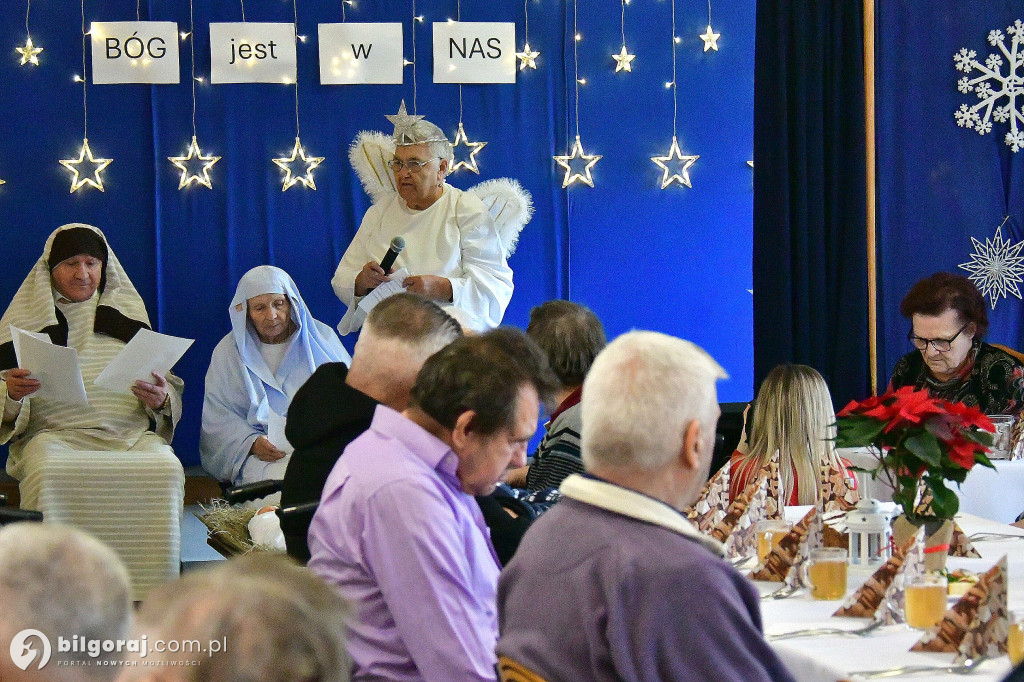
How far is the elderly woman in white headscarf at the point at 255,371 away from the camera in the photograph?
5246 millimetres

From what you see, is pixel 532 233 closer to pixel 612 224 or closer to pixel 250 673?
pixel 612 224

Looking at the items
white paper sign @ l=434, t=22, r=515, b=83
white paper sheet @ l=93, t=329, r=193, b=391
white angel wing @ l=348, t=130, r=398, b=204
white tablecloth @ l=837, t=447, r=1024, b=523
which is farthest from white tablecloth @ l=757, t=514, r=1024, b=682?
white paper sign @ l=434, t=22, r=515, b=83

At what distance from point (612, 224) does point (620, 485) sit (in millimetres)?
4656

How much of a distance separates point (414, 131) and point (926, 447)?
354 cm

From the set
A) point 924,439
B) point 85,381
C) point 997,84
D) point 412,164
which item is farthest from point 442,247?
point 924,439

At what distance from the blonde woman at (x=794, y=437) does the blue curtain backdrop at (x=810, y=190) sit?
Result: 260cm

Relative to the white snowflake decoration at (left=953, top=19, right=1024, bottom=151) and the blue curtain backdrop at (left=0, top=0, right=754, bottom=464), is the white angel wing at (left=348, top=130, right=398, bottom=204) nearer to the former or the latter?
the blue curtain backdrop at (left=0, top=0, right=754, bottom=464)

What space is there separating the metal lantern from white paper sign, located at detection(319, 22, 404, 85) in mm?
4059

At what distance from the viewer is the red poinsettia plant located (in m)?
2.46

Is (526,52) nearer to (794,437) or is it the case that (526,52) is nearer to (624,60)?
(624,60)

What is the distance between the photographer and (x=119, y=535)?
4898 mm

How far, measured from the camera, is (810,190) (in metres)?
5.98

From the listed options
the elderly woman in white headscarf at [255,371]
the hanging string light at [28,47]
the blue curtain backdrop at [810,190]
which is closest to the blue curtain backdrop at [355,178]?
the hanging string light at [28,47]

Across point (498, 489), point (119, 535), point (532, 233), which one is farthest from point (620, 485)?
point (532, 233)
